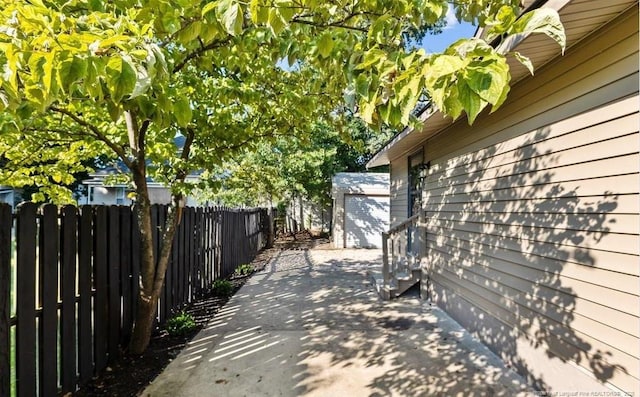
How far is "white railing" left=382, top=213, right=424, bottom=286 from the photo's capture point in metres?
6.37

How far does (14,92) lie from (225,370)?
9.90 ft

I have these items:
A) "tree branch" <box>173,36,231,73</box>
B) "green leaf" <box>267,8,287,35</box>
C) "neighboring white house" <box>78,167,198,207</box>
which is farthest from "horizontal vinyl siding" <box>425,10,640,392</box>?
"neighboring white house" <box>78,167,198,207</box>

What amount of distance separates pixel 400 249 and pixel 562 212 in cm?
401

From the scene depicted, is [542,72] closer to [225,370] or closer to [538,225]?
[538,225]

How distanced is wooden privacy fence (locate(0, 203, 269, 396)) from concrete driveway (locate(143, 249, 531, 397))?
26.6 inches

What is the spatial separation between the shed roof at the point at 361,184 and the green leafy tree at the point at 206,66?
9.03 m

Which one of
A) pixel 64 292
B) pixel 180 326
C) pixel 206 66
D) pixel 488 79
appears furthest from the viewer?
pixel 180 326

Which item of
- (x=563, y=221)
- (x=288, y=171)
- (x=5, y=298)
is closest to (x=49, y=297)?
(x=5, y=298)

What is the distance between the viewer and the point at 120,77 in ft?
3.88

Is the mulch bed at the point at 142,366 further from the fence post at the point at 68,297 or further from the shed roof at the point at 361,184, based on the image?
the shed roof at the point at 361,184

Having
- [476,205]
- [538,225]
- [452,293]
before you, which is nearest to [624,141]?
[538,225]

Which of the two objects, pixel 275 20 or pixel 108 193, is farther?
pixel 108 193

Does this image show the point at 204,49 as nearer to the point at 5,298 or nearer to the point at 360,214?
the point at 5,298

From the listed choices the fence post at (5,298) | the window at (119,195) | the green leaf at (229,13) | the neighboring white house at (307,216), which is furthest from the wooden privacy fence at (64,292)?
the window at (119,195)
